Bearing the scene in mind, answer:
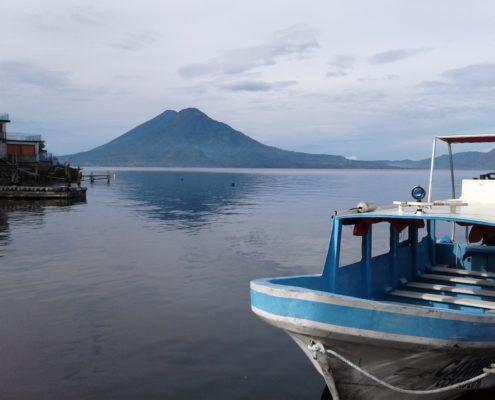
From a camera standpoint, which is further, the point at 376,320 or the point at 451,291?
the point at 451,291

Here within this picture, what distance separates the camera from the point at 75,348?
1339 centimetres

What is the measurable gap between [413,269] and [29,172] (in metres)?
70.2

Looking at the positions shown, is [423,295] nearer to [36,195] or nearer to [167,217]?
[167,217]

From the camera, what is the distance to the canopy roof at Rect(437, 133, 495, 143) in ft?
49.6

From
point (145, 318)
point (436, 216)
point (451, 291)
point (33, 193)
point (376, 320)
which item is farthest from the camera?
point (33, 193)

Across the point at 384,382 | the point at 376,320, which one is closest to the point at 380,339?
the point at 376,320

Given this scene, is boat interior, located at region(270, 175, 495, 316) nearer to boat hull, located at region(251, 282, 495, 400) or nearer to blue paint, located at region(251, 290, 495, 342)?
boat hull, located at region(251, 282, 495, 400)

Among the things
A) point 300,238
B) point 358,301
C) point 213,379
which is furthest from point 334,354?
point 300,238

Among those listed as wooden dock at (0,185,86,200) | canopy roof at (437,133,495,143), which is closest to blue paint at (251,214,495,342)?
canopy roof at (437,133,495,143)

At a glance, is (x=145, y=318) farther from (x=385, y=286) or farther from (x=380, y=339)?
(x=380, y=339)

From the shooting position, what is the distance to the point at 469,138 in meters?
15.4

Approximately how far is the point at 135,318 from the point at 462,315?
10.6m

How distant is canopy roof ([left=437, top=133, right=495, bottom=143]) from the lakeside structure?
55367mm

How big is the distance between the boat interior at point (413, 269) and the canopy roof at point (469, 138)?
5.49ft
